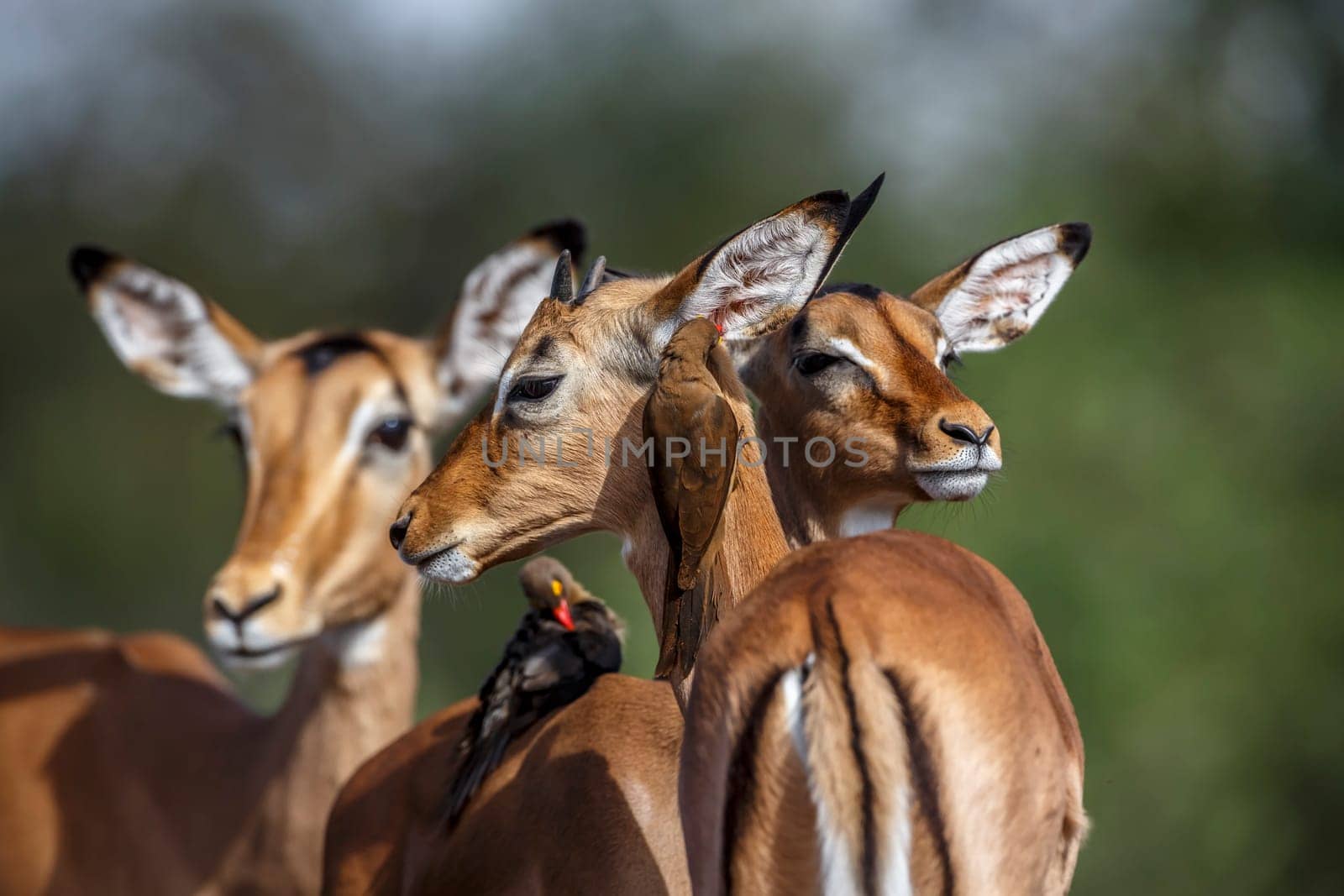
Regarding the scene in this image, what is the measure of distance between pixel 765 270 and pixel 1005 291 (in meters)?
1.76

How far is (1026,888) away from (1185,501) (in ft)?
35.5

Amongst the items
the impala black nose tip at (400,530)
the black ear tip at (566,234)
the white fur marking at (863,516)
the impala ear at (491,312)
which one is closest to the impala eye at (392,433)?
the impala ear at (491,312)

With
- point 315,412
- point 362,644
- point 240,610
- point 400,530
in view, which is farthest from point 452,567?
point 315,412

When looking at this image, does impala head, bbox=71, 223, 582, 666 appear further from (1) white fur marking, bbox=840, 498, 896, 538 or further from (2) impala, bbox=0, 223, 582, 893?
(1) white fur marking, bbox=840, 498, 896, 538

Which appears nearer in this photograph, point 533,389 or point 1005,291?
point 533,389

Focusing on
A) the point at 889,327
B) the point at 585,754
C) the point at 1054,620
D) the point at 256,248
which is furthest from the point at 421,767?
the point at 256,248

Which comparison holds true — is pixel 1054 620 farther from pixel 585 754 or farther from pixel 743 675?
pixel 743 675

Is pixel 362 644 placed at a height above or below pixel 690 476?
below

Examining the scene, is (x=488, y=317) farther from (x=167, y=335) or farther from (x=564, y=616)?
(x=564, y=616)

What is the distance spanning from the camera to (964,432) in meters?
3.88

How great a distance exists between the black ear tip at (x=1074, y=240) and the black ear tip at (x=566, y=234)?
1.94 meters

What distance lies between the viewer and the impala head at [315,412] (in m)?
5.25

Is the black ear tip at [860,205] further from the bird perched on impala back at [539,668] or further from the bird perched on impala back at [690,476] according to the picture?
the bird perched on impala back at [539,668]

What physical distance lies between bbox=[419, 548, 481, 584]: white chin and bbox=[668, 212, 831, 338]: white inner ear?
0.69 meters
